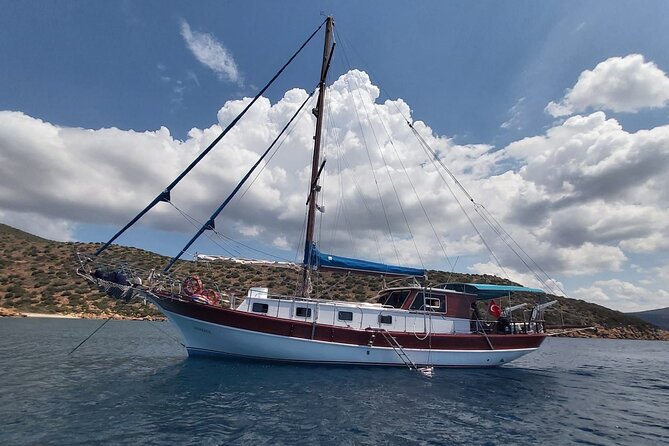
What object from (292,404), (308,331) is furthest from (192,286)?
(292,404)

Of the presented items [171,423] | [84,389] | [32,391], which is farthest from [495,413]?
[32,391]

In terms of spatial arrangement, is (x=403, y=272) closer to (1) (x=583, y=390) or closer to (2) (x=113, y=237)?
(1) (x=583, y=390)

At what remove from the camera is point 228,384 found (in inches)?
552

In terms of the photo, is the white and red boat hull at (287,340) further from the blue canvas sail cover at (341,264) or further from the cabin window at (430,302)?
the blue canvas sail cover at (341,264)

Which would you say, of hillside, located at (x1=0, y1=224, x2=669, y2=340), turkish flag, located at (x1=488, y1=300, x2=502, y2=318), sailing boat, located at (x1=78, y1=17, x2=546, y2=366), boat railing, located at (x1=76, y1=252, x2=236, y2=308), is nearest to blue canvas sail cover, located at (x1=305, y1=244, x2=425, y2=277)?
sailing boat, located at (x1=78, y1=17, x2=546, y2=366)

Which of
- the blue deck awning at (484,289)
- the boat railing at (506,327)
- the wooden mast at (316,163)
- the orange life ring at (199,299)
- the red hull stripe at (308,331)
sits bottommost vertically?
the red hull stripe at (308,331)

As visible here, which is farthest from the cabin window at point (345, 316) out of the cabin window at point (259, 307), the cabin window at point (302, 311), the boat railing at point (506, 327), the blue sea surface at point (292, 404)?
the boat railing at point (506, 327)

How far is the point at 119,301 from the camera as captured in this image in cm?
5203

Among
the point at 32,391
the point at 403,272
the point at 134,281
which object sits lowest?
the point at 32,391

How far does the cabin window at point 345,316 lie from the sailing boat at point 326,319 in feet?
0.17

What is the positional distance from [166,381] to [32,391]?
4004 millimetres

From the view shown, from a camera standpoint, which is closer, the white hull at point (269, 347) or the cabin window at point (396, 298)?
the white hull at point (269, 347)

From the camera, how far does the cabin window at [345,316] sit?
1995 cm

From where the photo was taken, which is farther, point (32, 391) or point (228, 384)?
point (228, 384)
